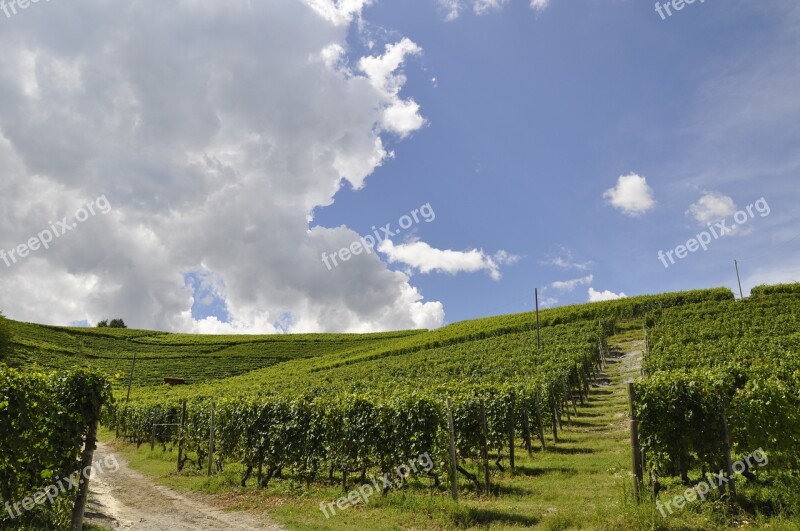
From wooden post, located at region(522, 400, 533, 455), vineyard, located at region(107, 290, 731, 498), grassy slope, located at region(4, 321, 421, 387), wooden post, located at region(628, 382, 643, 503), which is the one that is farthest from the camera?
grassy slope, located at region(4, 321, 421, 387)

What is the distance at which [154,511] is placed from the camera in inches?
507

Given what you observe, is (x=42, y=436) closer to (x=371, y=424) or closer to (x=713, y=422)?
(x=371, y=424)

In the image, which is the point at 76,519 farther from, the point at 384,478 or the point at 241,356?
the point at 241,356

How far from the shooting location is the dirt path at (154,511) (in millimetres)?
11023

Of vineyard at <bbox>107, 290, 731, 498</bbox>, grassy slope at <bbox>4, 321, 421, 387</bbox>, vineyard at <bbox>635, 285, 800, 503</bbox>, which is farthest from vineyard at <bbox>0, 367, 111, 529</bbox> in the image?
grassy slope at <bbox>4, 321, 421, 387</bbox>

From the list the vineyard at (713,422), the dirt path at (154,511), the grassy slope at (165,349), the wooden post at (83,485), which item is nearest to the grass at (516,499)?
the dirt path at (154,511)

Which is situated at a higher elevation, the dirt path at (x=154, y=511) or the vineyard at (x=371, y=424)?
the vineyard at (x=371, y=424)

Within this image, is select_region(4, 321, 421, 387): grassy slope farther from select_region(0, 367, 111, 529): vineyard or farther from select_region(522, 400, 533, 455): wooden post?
select_region(0, 367, 111, 529): vineyard

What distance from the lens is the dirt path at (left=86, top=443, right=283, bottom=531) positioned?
11.0 meters

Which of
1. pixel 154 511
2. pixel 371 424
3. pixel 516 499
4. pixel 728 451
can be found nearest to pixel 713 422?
pixel 728 451

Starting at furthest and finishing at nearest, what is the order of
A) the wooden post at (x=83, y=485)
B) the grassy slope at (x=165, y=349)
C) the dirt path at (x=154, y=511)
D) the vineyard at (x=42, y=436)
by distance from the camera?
the grassy slope at (x=165, y=349) < the dirt path at (x=154, y=511) < the wooden post at (x=83, y=485) < the vineyard at (x=42, y=436)

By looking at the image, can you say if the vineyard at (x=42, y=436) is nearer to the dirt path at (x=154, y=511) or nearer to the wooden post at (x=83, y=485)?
the wooden post at (x=83, y=485)

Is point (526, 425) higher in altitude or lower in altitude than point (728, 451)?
lower

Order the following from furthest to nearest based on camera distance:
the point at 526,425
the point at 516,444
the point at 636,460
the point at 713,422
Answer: the point at 516,444, the point at 526,425, the point at 713,422, the point at 636,460
